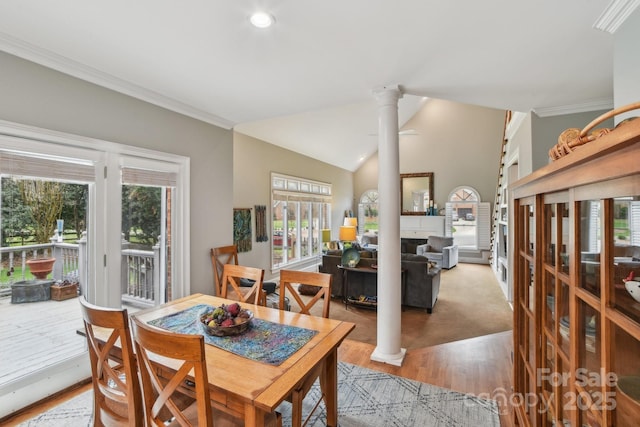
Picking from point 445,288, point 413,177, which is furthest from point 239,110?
point 413,177

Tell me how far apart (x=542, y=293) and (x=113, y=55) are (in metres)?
2.97

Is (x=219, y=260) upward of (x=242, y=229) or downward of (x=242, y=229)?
downward

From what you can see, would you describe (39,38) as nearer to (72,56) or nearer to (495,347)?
(72,56)

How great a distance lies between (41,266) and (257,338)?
1887 mm

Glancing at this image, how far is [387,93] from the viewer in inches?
108

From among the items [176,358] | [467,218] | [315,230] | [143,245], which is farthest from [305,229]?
[176,358]

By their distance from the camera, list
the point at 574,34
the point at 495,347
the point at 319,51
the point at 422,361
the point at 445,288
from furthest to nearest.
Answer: the point at 445,288
the point at 495,347
the point at 422,361
the point at 319,51
the point at 574,34

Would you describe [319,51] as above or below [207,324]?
above

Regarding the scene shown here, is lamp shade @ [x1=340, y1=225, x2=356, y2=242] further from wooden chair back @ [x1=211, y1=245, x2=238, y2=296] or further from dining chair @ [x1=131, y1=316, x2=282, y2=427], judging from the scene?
dining chair @ [x1=131, y1=316, x2=282, y2=427]

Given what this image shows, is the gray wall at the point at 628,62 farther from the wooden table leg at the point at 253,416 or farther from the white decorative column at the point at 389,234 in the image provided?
the wooden table leg at the point at 253,416

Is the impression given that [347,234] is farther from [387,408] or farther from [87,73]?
[87,73]

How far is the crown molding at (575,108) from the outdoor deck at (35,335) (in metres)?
4.89

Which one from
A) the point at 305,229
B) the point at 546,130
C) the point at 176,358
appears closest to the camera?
the point at 176,358

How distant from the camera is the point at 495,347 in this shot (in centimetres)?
319
